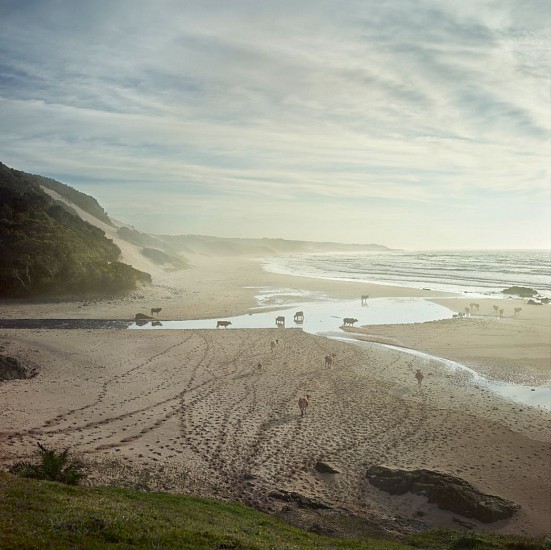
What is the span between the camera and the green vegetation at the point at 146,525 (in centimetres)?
800

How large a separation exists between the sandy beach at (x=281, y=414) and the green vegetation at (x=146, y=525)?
1479 mm

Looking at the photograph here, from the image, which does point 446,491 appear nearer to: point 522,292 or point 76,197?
point 522,292

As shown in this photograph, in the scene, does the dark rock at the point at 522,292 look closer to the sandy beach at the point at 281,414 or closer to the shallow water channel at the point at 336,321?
the shallow water channel at the point at 336,321

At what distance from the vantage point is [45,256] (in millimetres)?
50250

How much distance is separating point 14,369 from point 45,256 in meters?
31.3

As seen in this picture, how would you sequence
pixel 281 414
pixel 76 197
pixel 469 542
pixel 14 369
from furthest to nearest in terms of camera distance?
pixel 76 197
pixel 14 369
pixel 281 414
pixel 469 542

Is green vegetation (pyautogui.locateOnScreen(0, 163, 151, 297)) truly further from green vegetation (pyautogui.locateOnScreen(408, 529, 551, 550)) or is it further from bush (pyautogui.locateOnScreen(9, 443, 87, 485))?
green vegetation (pyautogui.locateOnScreen(408, 529, 551, 550))

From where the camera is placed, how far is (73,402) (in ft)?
62.3

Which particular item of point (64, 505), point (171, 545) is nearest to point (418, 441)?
point (171, 545)

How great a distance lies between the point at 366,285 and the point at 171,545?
65.3 metres

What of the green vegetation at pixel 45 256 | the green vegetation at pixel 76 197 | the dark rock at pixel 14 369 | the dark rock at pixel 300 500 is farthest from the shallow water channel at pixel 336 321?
the green vegetation at pixel 76 197

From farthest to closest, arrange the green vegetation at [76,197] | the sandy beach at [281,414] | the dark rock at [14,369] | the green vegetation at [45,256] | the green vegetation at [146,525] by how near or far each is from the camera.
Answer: the green vegetation at [76,197] → the green vegetation at [45,256] → the dark rock at [14,369] → the sandy beach at [281,414] → the green vegetation at [146,525]

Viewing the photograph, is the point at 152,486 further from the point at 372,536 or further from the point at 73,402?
the point at 73,402

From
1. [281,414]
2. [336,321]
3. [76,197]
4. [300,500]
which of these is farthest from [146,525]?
[76,197]
